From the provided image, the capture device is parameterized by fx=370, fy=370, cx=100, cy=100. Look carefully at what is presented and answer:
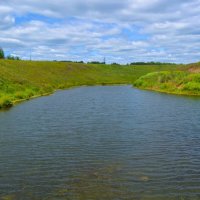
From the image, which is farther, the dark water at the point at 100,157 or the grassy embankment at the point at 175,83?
the grassy embankment at the point at 175,83

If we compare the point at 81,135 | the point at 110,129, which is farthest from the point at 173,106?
the point at 81,135

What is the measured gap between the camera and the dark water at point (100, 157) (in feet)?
63.6

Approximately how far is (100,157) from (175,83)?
69.6 m

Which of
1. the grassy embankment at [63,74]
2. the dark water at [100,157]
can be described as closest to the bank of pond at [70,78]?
the grassy embankment at [63,74]

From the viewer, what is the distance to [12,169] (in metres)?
23.3

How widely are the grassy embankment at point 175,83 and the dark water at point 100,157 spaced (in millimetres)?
36813

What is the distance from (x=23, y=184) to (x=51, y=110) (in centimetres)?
3286

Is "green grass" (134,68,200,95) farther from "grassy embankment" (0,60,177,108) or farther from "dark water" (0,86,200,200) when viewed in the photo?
"dark water" (0,86,200,200)

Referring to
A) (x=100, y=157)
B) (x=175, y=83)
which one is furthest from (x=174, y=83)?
(x=100, y=157)

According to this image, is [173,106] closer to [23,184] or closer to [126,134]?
[126,134]

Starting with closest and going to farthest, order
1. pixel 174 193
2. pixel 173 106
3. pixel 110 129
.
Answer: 1. pixel 174 193
2. pixel 110 129
3. pixel 173 106

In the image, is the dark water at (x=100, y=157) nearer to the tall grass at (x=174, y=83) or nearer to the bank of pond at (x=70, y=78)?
the bank of pond at (x=70, y=78)

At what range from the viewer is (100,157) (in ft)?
84.9

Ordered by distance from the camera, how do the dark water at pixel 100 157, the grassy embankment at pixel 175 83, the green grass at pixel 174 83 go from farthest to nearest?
the grassy embankment at pixel 175 83
the green grass at pixel 174 83
the dark water at pixel 100 157
